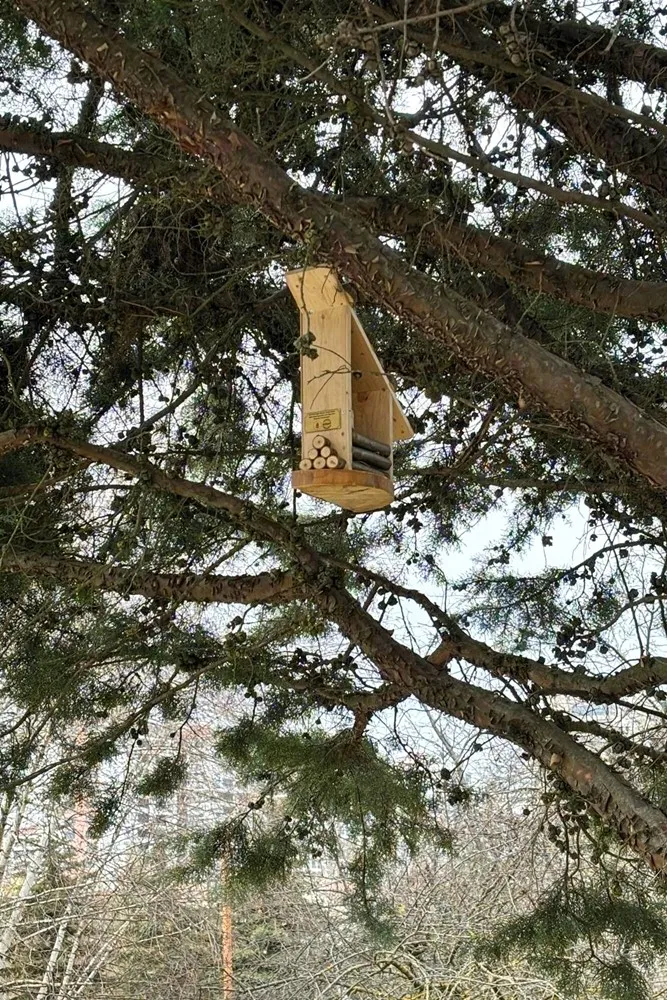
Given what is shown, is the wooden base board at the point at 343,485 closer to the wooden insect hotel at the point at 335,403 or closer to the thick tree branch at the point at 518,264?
the wooden insect hotel at the point at 335,403

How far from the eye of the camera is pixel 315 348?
161cm

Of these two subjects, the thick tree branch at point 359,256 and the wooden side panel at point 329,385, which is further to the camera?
the wooden side panel at point 329,385

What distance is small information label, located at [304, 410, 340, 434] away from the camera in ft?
5.48

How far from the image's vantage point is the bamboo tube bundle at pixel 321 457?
1.62 m

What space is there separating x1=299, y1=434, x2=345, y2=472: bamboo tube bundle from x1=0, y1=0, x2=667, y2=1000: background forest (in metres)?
0.15

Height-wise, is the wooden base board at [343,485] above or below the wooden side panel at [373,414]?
below

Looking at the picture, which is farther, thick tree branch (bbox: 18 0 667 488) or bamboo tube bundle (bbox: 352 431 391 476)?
bamboo tube bundle (bbox: 352 431 391 476)

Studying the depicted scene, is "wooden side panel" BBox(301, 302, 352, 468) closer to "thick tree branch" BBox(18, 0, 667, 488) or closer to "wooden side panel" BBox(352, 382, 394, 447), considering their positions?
"wooden side panel" BBox(352, 382, 394, 447)

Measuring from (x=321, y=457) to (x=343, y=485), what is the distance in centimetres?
5

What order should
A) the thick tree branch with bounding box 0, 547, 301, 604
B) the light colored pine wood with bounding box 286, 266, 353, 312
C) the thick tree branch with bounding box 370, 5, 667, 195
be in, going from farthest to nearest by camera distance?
the thick tree branch with bounding box 0, 547, 301, 604 < the thick tree branch with bounding box 370, 5, 667, 195 < the light colored pine wood with bounding box 286, 266, 353, 312

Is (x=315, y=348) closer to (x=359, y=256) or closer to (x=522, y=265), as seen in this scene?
(x=359, y=256)

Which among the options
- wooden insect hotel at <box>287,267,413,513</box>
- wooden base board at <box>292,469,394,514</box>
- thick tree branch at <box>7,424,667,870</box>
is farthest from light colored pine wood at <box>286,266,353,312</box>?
thick tree branch at <box>7,424,667,870</box>

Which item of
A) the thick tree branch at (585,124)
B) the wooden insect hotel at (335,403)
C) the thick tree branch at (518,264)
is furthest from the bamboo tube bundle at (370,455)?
the thick tree branch at (585,124)

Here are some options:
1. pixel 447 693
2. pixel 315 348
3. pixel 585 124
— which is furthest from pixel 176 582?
pixel 585 124
